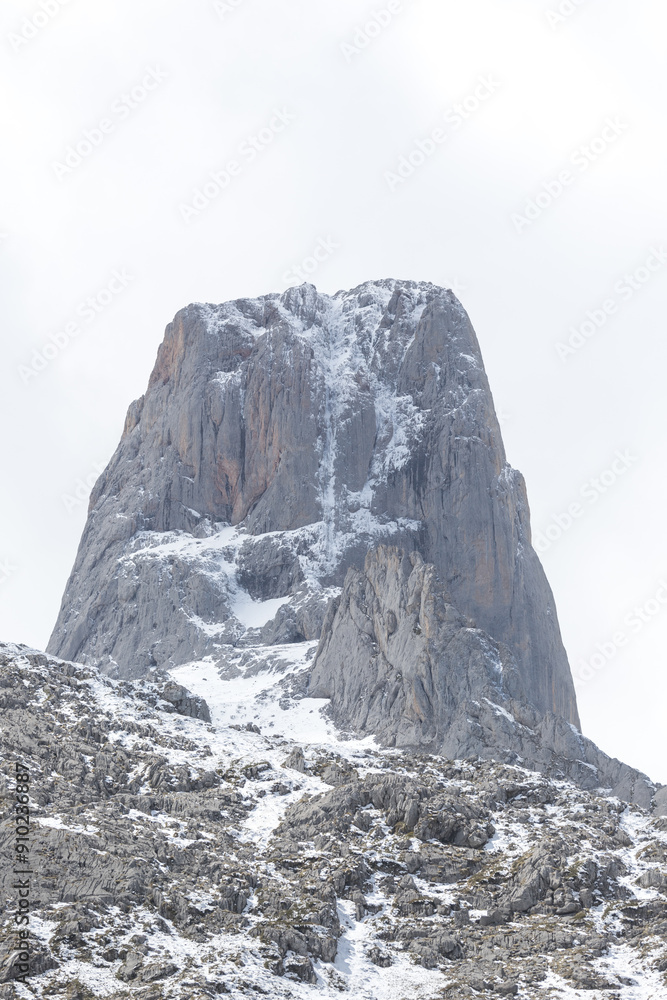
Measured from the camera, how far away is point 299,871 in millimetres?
86500

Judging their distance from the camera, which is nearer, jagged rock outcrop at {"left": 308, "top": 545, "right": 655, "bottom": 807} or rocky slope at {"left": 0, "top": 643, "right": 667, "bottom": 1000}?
rocky slope at {"left": 0, "top": 643, "right": 667, "bottom": 1000}

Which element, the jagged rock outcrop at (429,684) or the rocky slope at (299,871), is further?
the jagged rock outcrop at (429,684)

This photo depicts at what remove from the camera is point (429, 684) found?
155 metres

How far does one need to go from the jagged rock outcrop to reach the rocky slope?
3432cm

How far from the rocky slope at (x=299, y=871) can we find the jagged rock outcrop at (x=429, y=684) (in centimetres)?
3432

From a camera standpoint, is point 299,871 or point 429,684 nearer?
point 299,871

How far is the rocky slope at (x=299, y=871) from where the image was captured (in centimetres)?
7312

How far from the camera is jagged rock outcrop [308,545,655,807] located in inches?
5802

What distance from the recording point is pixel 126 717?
11169 cm

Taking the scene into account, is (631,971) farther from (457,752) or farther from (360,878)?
(457,752)

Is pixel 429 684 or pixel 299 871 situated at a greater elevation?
pixel 429 684

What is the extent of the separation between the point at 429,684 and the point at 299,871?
230ft

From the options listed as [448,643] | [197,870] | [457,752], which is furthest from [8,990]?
[448,643]

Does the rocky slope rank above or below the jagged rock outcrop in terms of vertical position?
below
